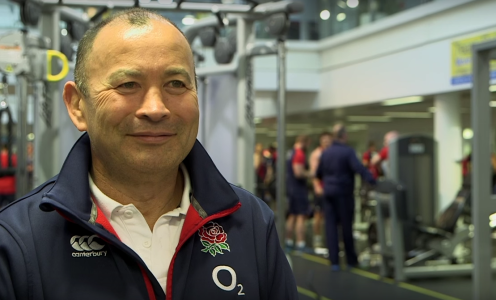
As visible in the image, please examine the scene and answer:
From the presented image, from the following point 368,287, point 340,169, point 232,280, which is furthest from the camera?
point 340,169

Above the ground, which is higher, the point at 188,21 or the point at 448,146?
the point at 188,21

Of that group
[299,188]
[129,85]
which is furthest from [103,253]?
[299,188]

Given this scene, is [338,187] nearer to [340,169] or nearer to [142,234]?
[340,169]

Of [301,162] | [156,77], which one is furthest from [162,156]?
[301,162]

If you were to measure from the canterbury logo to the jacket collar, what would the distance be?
0.03 metres

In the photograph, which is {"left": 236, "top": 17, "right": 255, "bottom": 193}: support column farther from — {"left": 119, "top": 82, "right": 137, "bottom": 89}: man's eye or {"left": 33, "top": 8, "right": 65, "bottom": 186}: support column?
{"left": 119, "top": 82, "right": 137, "bottom": 89}: man's eye

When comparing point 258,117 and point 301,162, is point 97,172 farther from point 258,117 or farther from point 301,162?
point 258,117

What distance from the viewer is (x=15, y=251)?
978 mm

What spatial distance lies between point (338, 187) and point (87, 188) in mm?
5965

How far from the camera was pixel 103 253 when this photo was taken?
1025 mm

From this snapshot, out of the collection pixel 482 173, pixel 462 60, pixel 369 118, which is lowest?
pixel 482 173

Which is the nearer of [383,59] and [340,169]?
[340,169]

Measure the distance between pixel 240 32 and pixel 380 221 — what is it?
2.61 meters

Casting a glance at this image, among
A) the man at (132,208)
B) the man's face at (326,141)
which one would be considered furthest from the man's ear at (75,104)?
the man's face at (326,141)
